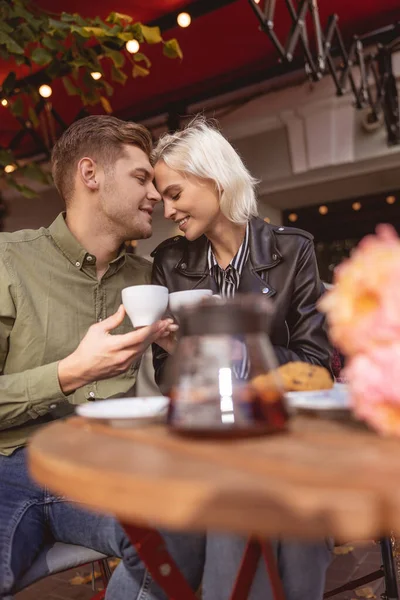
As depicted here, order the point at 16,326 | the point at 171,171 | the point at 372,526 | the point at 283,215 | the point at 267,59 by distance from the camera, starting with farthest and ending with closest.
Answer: the point at 283,215
the point at 267,59
the point at 171,171
the point at 16,326
the point at 372,526

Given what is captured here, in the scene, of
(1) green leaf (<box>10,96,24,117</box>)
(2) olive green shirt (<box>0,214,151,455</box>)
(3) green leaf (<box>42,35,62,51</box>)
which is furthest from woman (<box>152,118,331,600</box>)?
(1) green leaf (<box>10,96,24,117</box>)

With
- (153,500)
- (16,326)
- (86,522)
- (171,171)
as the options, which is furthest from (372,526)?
(171,171)

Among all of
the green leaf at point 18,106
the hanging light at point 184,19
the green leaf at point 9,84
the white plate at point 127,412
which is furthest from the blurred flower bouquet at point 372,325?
the hanging light at point 184,19

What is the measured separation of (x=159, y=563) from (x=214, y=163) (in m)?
1.41

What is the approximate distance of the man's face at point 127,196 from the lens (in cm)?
193

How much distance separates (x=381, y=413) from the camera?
728 mm

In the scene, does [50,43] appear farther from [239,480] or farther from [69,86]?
[239,480]

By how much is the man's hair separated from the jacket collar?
42 cm

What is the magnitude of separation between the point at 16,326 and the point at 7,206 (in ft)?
22.7

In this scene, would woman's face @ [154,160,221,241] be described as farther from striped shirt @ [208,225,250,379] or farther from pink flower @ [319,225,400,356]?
pink flower @ [319,225,400,356]

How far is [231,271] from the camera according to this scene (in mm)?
1910

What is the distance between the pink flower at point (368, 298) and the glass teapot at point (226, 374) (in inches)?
4.3

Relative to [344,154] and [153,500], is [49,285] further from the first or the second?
[344,154]

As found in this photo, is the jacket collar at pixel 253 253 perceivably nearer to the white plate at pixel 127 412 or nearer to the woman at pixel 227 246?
the woman at pixel 227 246
